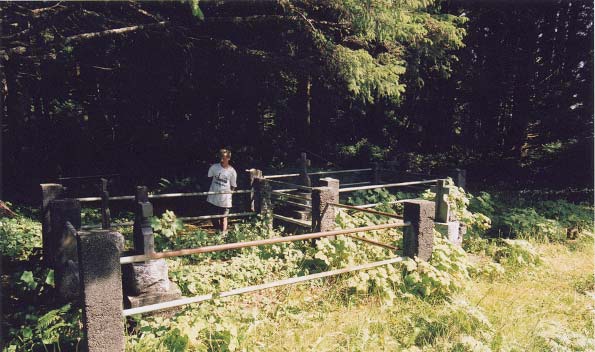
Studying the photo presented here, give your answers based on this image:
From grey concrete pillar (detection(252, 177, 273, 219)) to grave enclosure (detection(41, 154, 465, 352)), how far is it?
0.02 m

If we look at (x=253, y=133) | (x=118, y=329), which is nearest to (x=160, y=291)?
(x=118, y=329)

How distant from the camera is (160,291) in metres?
4.16

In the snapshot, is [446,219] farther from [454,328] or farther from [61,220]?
[61,220]

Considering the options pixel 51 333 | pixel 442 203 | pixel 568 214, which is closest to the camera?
pixel 51 333

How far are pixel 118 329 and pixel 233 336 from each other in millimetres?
938

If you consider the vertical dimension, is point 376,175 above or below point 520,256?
above

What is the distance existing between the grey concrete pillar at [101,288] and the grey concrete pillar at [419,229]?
3.33 metres

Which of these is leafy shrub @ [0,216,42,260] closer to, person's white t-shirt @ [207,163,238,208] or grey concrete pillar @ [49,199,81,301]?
grey concrete pillar @ [49,199,81,301]

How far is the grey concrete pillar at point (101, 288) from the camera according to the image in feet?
10.1

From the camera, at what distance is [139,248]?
5.05 meters

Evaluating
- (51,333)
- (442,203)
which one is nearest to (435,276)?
(442,203)

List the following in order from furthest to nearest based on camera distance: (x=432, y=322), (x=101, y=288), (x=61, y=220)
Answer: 1. (x=61, y=220)
2. (x=432, y=322)
3. (x=101, y=288)

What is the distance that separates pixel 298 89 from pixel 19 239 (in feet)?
41.0

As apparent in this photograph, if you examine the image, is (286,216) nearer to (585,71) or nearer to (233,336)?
(233,336)
